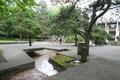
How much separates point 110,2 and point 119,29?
30095 mm

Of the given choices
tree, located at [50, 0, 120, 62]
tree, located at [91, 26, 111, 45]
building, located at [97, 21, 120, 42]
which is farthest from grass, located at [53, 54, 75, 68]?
building, located at [97, 21, 120, 42]

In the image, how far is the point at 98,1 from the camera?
390 inches

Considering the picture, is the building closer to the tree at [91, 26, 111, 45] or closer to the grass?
the tree at [91, 26, 111, 45]

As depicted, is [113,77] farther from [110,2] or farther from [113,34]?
[113,34]

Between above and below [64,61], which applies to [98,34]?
above

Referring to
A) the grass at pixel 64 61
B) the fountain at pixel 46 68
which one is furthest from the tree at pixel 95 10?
the fountain at pixel 46 68

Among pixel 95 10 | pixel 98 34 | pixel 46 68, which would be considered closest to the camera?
pixel 46 68

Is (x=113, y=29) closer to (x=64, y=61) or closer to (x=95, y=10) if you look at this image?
(x=95, y=10)

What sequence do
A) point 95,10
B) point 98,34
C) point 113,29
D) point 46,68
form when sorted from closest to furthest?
point 46,68 < point 95,10 < point 98,34 < point 113,29

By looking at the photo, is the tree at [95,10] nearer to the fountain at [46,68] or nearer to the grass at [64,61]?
the grass at [64,61]

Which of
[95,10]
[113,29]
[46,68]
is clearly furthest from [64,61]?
[113,29]

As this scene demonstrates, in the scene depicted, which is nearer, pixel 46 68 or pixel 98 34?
pixel 46 68

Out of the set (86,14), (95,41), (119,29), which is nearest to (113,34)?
(119,29)

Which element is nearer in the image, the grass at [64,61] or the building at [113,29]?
the grass at [64,61]
